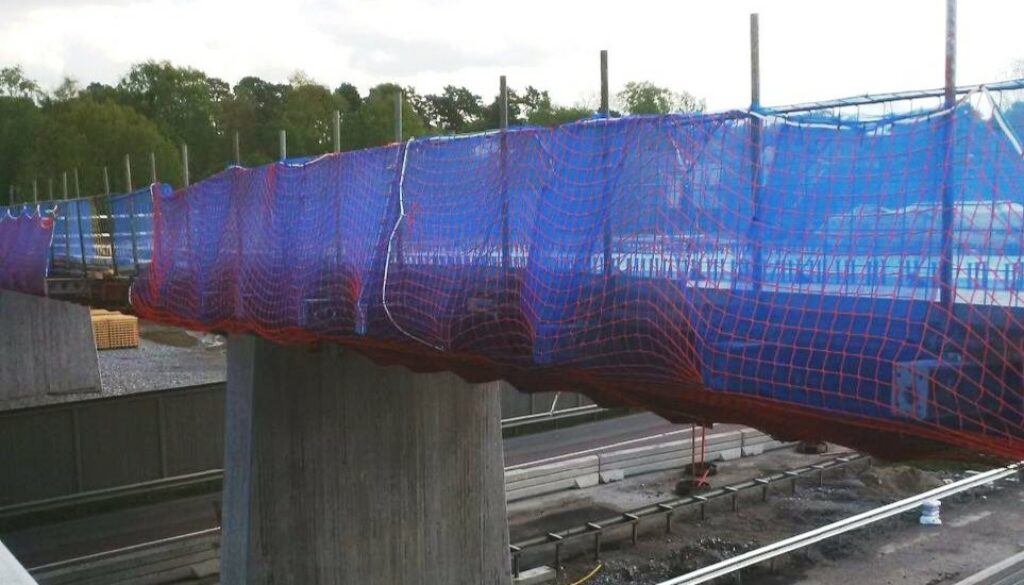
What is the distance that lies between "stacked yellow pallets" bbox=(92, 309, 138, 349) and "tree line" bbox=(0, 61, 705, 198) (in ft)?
20.8

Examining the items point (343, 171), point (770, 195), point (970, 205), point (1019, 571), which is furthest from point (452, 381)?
point (1019, 571)

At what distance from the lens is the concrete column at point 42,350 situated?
79.6ft

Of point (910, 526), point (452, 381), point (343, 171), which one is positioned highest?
point (343, 171)

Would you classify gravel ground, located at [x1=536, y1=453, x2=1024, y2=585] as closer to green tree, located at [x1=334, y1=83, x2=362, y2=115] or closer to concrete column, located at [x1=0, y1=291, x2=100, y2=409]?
concrete column, located at [x1=0, y1=291, x2=100, y2=409]

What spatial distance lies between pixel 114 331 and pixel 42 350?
1070cm

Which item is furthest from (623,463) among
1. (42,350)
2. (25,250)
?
(42,350)

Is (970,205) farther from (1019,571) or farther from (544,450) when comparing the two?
Answer: (544,450)

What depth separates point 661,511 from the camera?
55.6 feet

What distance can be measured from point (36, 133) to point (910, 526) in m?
50.7

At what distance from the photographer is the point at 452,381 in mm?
11797

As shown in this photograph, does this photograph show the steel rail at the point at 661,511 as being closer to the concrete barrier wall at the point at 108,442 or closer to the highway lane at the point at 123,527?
the highway lane at the point at 123,527

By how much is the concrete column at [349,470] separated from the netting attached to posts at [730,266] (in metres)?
3.69

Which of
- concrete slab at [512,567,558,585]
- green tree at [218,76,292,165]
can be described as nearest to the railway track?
concrete slab at [512,567,558,585]

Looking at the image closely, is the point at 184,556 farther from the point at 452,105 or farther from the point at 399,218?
the point at 452,105
